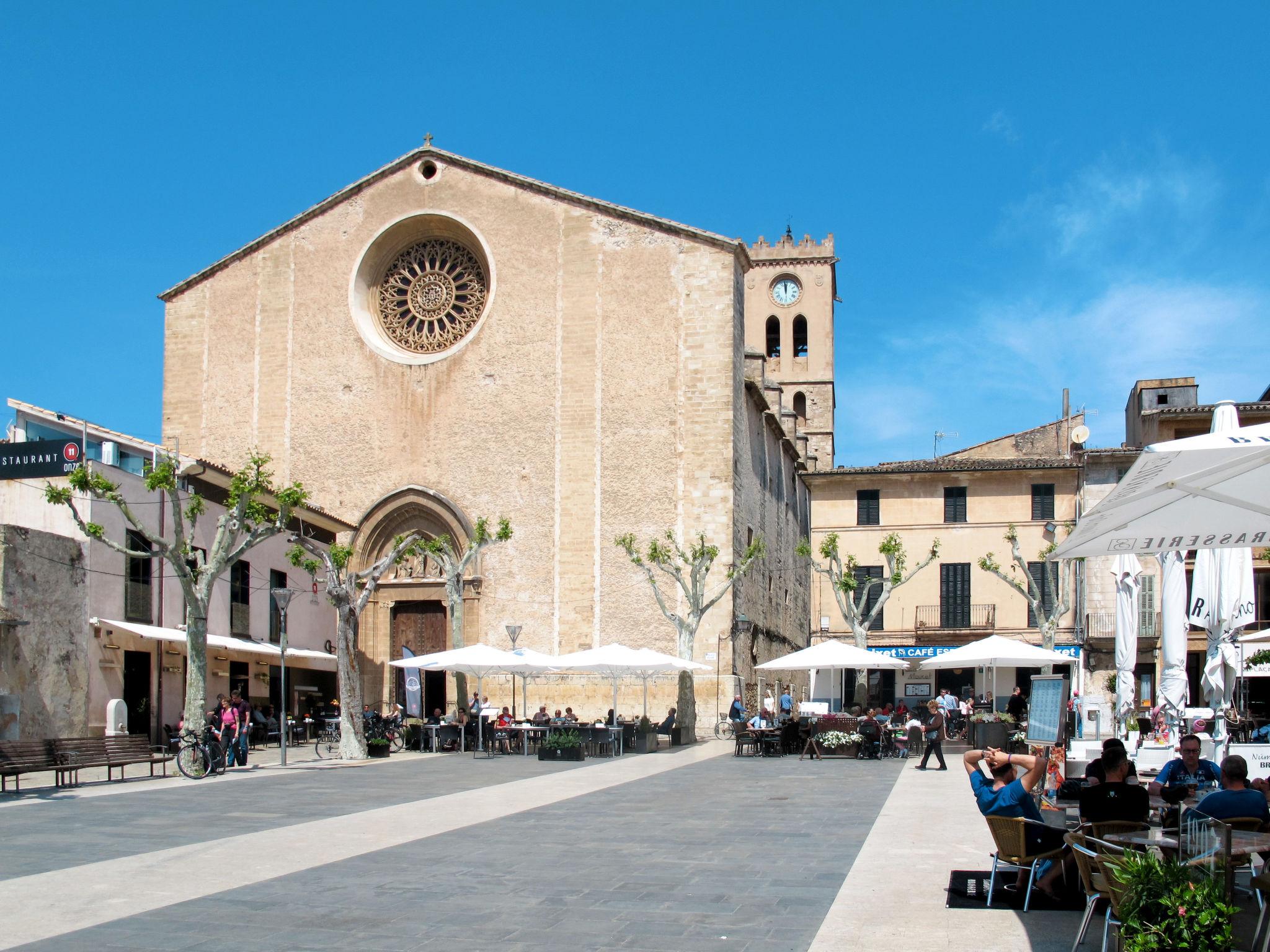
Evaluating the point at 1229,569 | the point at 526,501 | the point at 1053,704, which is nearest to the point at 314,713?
the point at 526,501

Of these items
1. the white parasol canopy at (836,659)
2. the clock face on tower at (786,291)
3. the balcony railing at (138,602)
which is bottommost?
the white parasol canopy at (836,659)

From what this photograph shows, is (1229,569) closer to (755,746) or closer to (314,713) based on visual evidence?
(755,746)

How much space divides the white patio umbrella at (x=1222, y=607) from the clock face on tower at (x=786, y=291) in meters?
47.9

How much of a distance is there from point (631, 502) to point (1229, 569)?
747 inches

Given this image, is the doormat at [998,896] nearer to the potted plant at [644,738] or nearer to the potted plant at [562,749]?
the potted plant at [562,749]

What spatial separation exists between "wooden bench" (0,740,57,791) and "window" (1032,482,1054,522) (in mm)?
33735

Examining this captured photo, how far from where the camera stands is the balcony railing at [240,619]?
2939 cm

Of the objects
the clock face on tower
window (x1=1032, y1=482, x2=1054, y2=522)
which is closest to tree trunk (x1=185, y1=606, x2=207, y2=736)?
window (x1=1032, y1=482, x2=1054, y2=522)

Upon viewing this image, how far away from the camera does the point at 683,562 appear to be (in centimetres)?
3089

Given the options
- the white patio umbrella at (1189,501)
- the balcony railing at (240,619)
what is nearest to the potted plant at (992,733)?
the white patio umbrella at (1189,501)

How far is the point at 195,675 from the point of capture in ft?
64.8

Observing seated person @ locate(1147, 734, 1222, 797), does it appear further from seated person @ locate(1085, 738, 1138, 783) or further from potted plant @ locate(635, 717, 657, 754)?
potted plant @ locate(635, 717, 657, 754)

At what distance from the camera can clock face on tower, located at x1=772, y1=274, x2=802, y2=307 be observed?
62.6 m

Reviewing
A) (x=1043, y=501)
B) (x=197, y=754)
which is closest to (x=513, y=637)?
(x=197, y=754)
